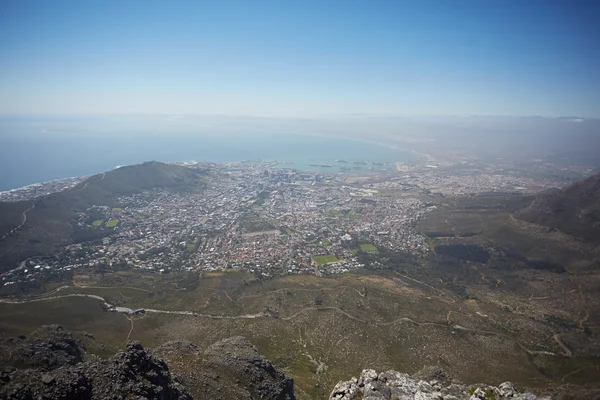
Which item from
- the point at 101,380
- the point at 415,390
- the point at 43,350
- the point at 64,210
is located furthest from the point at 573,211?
the point at 64,210

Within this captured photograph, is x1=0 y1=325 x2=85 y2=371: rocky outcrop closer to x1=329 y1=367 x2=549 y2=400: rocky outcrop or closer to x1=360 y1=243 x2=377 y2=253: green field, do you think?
x1=329 y1=367 x2=549 y2=400: rocky outcrop

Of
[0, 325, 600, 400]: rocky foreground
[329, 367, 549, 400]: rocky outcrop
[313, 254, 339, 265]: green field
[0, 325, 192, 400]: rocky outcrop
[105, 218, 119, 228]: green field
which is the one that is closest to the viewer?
[0, 325, 192, 400]: rocky outcrop

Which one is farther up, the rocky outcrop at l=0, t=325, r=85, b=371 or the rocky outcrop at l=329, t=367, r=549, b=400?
the rocky outcrop at l=329, t=367, r=549, b=400

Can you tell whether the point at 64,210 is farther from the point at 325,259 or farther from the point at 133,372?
the point at 133,372

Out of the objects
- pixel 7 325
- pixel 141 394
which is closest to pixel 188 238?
pixel 7 325

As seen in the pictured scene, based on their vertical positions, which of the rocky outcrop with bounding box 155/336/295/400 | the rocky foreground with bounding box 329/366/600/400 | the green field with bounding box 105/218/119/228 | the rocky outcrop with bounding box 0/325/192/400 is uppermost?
the rocky outcrop with bounding box 0/325/192/400

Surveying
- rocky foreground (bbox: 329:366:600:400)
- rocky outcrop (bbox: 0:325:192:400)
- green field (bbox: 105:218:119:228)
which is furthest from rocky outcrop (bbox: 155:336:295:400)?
green field (bbox: 105:218:119:228)
